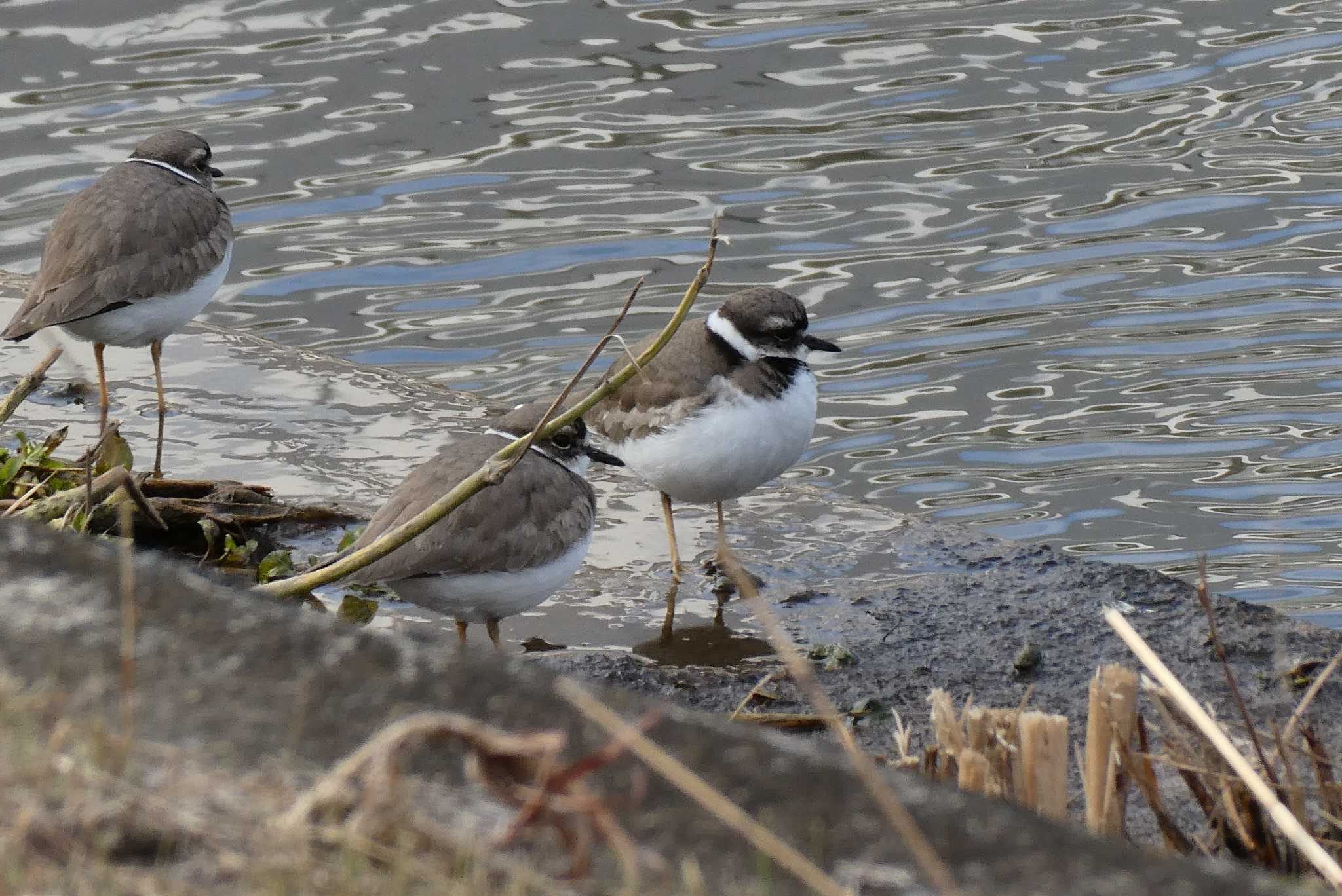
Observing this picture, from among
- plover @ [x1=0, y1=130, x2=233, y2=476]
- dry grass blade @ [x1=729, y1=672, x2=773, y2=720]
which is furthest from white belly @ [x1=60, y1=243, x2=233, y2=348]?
dry grass blade @ [x1=729, y1=672, x2=773, y2=720]

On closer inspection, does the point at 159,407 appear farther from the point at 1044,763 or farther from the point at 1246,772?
the point at 1246,772

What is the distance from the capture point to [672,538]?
23.2ft

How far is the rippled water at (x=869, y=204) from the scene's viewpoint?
28.1 feet

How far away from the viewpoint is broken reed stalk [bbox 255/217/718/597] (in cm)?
448

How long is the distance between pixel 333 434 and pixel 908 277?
4104mm

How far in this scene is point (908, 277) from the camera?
34.1 ft

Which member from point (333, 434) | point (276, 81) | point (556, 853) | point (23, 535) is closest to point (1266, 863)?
point (556, 853)

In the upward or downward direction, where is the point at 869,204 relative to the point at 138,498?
downward

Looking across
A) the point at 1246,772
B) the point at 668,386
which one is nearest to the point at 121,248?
the point at 668,386

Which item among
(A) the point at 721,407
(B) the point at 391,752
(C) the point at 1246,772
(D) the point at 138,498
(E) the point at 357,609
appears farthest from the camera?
(A) the point at 721,407

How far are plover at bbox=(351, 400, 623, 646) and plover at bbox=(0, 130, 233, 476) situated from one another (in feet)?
6.34

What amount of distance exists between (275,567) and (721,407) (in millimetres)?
2020

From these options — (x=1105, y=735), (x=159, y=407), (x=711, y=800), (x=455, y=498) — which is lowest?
(x=159, y=407)

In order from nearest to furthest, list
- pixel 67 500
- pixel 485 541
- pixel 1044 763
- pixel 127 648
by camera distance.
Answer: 1. pixel 127 648
2. pixel 1044 763
3. pixel 67 500
4. pixel 485 541
